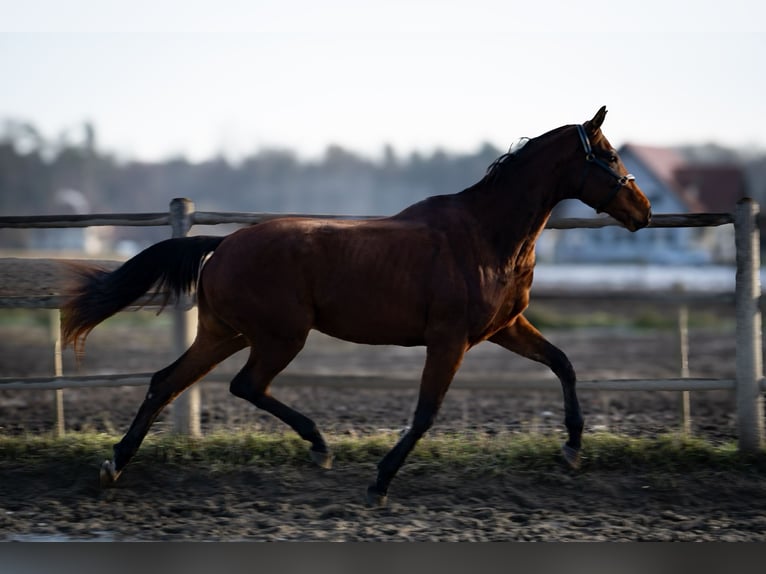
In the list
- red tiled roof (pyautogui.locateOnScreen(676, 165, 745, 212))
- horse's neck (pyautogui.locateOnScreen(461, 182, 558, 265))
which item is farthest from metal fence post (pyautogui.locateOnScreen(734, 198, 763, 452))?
red tiled roof (pyautogui.locateOnScreen(676, 165, 745, 212))

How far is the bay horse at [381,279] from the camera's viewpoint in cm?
497

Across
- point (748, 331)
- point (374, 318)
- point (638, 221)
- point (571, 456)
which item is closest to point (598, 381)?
point (571, 456)

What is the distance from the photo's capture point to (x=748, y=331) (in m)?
5.70

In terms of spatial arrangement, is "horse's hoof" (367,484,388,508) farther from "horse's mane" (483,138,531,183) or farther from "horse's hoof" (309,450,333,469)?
"horse's mane" (483,138,531,183)

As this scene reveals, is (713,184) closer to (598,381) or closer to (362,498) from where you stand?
(598,381)

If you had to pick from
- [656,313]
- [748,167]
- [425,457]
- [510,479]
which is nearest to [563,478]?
[510,479]

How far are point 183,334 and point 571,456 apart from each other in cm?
269

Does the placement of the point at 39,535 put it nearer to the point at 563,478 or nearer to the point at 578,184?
the point at 563,478

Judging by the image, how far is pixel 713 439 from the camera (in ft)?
20.2

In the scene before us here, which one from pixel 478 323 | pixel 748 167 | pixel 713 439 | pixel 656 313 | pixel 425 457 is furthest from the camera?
pixel 748 167

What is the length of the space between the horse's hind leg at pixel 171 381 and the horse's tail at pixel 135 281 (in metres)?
0.37

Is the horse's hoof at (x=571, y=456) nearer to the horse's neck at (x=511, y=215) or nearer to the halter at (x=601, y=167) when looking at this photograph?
the horse's neck at (x=511, y=215)

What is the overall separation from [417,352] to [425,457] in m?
8.38

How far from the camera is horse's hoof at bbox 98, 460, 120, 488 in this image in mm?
5047
